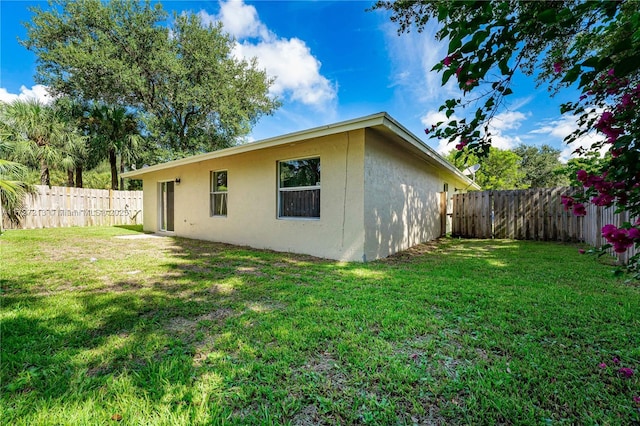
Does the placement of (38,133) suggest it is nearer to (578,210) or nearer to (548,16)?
(548,16)

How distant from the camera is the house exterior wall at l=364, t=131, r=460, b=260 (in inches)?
216

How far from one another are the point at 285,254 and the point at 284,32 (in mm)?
8464

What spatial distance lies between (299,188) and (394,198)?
2319 millimetres

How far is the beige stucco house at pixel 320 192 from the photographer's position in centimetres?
536

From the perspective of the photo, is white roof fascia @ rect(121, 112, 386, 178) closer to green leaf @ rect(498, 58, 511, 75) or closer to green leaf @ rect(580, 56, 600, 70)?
green leaf @ rect(498, 58, 511, 75)

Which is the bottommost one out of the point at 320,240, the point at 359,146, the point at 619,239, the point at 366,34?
the point at 320,240

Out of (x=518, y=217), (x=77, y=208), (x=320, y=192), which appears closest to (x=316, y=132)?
(x=320, y=192)

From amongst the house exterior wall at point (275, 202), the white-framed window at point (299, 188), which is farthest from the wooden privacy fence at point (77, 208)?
the white-framed window at point (299, 188)

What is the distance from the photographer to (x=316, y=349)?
212 cm

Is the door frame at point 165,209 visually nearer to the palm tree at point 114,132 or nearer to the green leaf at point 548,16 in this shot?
the palm tree at point 114,132

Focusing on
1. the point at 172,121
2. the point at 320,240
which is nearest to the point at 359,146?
the point at 320,240

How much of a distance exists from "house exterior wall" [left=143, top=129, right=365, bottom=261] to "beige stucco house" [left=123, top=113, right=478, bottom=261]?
0.07 ft

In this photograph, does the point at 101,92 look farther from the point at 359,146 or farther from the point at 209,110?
the point at 359,146

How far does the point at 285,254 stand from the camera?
6.14 m
